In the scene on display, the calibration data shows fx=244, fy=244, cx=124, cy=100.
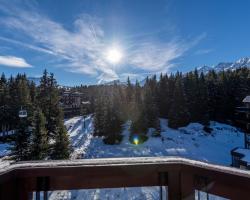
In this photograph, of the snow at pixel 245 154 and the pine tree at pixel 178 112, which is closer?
the snow at pixel 245 154

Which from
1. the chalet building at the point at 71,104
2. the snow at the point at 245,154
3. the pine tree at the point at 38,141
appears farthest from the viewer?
the chalet building at the point at 71,104

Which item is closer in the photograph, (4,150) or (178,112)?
(4,150)

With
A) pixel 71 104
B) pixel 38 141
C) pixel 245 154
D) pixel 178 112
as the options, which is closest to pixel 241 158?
pixel 245 154

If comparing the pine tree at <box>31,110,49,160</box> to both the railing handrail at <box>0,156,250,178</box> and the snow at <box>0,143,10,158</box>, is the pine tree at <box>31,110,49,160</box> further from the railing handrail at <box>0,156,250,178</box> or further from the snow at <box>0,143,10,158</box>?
the railing handrail at <box>0,156,250,178</box>

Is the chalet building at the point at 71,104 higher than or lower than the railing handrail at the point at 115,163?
higher

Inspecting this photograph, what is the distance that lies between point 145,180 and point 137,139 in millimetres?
35246

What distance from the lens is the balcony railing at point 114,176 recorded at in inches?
76.1

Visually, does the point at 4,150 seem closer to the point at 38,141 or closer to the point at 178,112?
the point at 38,141

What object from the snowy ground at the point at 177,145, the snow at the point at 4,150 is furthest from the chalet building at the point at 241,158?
the snow at the point at 4,150

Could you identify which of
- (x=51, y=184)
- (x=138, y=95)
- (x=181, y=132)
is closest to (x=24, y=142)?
(x=51, y=184)

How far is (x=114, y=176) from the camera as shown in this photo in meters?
2.09

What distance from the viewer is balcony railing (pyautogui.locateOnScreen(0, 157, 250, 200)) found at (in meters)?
1.93

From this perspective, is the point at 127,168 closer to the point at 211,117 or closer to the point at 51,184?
the point at 51,184

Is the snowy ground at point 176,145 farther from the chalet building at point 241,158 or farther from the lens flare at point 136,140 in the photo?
the chalet building at point 241,158
